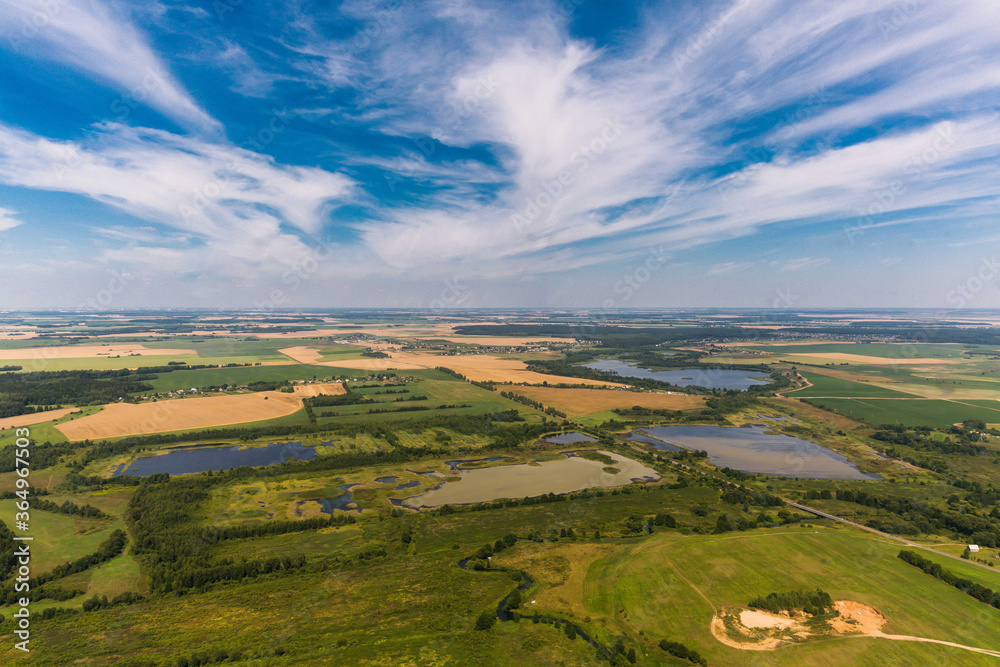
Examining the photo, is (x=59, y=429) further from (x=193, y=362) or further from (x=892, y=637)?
(x=892, y=637)

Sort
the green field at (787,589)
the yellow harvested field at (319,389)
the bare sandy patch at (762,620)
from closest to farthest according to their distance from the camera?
1. the green field at (787,589)
2. the bare sandy patch at (762,620)
3. the yellow harvested field at (319,389)

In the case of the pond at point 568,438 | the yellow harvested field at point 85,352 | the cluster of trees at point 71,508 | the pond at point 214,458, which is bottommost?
the pond at point 568,438

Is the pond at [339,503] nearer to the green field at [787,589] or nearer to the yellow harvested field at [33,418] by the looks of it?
the green field at [787,589]

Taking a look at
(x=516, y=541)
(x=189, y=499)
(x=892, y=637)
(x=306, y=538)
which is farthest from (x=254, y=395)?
(x=892, y=637)

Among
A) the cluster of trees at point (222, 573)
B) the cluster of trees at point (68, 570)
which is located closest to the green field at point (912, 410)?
the cluster of trees at point (222, 573)

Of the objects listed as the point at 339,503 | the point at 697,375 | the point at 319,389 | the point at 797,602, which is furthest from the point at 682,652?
the point at 697,375

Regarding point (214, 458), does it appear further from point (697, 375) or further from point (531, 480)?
point (697, 375)

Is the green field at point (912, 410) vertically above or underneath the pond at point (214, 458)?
above
